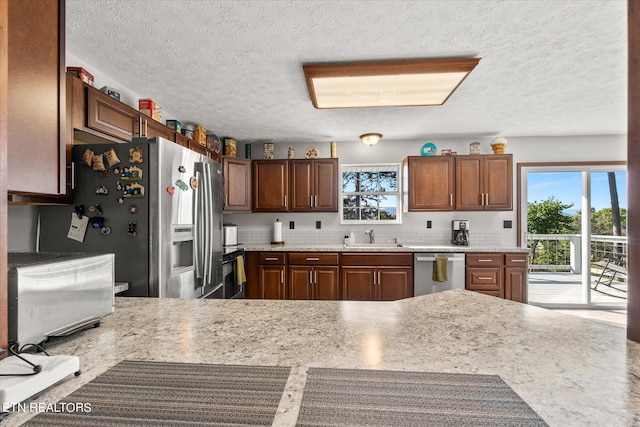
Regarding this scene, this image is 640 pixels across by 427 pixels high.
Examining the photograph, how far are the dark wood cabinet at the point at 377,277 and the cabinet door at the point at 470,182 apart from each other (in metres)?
1.11

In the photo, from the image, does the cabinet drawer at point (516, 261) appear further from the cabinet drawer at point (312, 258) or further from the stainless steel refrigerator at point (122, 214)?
the stainless steel refrigerator at point (122, 214)

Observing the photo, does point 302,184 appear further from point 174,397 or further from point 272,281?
point 174,397

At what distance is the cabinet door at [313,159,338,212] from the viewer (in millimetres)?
4188

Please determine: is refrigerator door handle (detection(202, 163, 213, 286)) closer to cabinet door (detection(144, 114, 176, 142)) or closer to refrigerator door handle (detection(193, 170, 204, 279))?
refrigerator door handle (detection(193, 170, 204, 279))

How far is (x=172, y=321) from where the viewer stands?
3.65 ft

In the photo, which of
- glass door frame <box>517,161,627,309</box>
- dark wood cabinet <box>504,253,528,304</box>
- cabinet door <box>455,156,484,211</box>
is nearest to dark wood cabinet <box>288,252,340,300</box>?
cabinet door <box>455,156,484,211</box>

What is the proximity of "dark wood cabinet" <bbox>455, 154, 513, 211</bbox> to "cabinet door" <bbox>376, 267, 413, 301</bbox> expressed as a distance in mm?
1191

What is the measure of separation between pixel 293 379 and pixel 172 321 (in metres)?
0.63

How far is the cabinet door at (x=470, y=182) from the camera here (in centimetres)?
398

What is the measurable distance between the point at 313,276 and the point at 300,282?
0.60 feet

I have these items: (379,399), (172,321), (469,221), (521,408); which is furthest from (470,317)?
(469,221)

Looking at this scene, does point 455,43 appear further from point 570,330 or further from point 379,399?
point 379,399

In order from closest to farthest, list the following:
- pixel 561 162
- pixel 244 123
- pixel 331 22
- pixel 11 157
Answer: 1. pixel 11 157
2. pixel 331 22
3. pixel 244 123
4. pixel 561 162

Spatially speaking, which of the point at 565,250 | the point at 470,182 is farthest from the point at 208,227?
the point at 565,250
